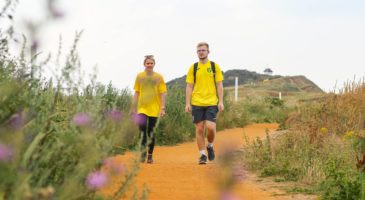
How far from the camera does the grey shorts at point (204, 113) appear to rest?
289 inches

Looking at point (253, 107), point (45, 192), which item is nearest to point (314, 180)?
point (45, 192)

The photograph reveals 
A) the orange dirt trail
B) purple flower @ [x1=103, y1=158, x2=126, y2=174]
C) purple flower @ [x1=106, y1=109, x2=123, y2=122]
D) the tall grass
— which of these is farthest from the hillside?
purple flower @ [x1=103, y1=158, x2=126, y2=174]

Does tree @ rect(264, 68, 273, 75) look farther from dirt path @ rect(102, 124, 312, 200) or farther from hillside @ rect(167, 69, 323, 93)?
dirt path @ rect(102, 124, 312, 200)

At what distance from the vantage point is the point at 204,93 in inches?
291

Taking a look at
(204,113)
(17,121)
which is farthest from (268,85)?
(17,121)

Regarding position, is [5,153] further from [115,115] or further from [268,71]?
[268,71]

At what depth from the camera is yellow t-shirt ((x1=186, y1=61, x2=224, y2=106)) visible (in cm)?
738

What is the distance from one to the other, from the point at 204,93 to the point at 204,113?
27 cm

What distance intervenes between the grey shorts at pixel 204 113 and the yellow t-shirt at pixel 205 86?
0.17 feet

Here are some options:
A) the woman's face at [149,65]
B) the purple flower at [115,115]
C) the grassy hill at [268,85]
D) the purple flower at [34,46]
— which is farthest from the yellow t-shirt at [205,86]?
the grassy hill at [268,85]

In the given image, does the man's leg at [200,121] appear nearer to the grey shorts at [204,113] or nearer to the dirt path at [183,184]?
the grey shorts at [204,113]

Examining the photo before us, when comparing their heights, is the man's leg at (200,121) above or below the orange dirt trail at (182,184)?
above

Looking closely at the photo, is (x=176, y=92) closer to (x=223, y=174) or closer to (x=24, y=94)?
(x=24, y=94)

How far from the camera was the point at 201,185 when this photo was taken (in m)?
5.77
